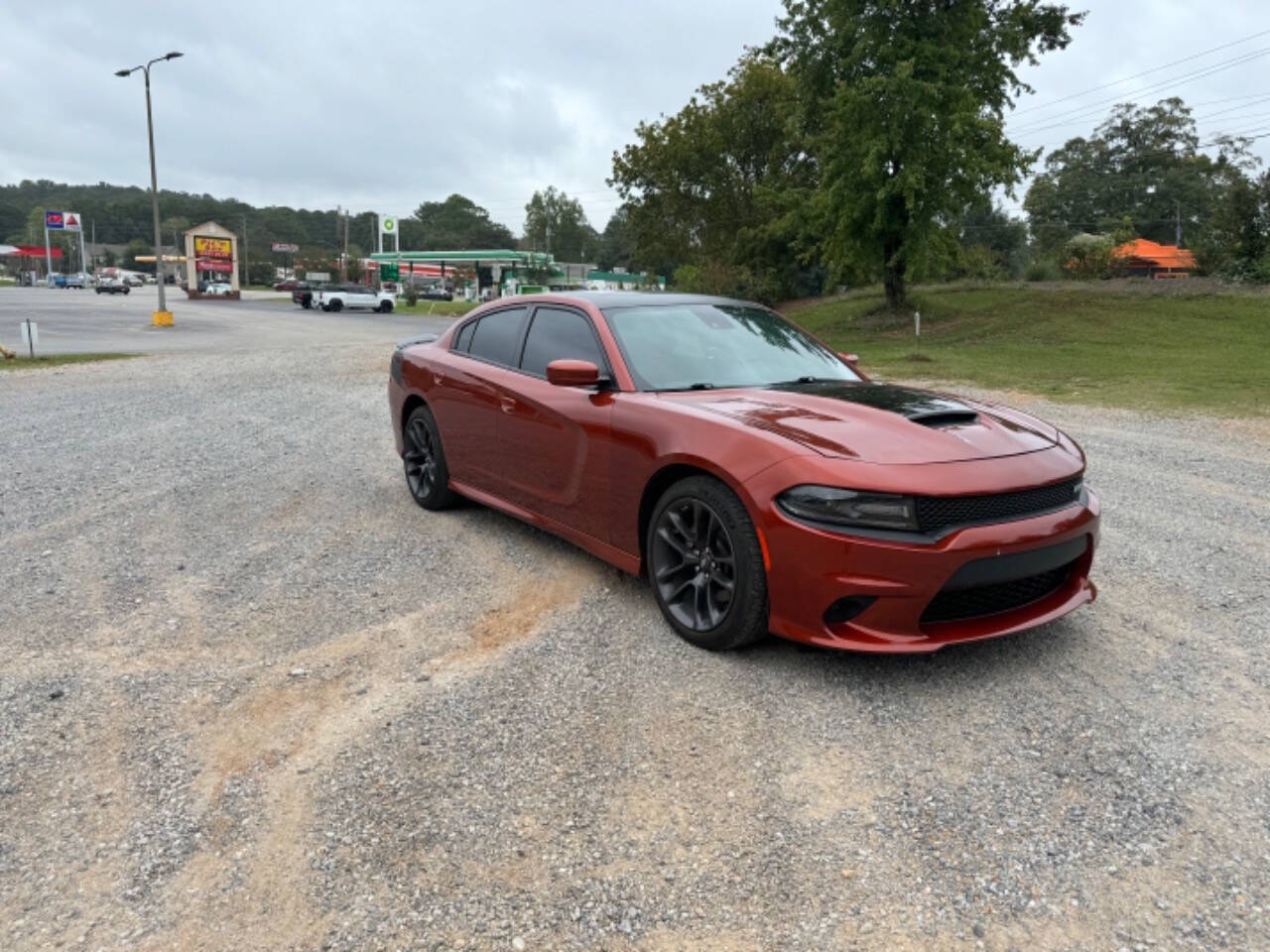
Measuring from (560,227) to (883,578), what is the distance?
140688mm

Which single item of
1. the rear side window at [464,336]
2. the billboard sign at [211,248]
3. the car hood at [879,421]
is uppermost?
the billboard sign at [211,248]

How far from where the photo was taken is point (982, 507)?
3348mm

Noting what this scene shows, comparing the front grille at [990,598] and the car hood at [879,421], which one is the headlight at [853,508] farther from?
the front grille at [990,598]

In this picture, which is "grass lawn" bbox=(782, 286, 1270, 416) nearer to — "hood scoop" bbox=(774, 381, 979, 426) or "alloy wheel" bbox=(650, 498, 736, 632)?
"hood scoop" bbox=(774, 381, 979, 426)

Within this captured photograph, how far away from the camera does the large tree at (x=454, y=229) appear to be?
142000mm

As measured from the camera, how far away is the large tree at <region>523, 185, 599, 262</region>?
13688 centimetres

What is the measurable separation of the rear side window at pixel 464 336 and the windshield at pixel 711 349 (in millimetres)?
1361

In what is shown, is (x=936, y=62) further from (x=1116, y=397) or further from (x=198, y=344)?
(x=198, y=344)

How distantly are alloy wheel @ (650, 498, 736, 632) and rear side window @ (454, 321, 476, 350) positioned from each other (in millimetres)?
2466

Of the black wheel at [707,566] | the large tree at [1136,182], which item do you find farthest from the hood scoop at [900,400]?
the large tree at [1136,182]

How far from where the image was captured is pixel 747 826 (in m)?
2.61

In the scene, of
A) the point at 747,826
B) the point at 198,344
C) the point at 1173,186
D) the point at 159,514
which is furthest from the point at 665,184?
the point at 1173,186

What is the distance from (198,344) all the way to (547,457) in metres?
23.6

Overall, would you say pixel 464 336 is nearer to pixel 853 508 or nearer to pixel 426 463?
pixel 426 463
